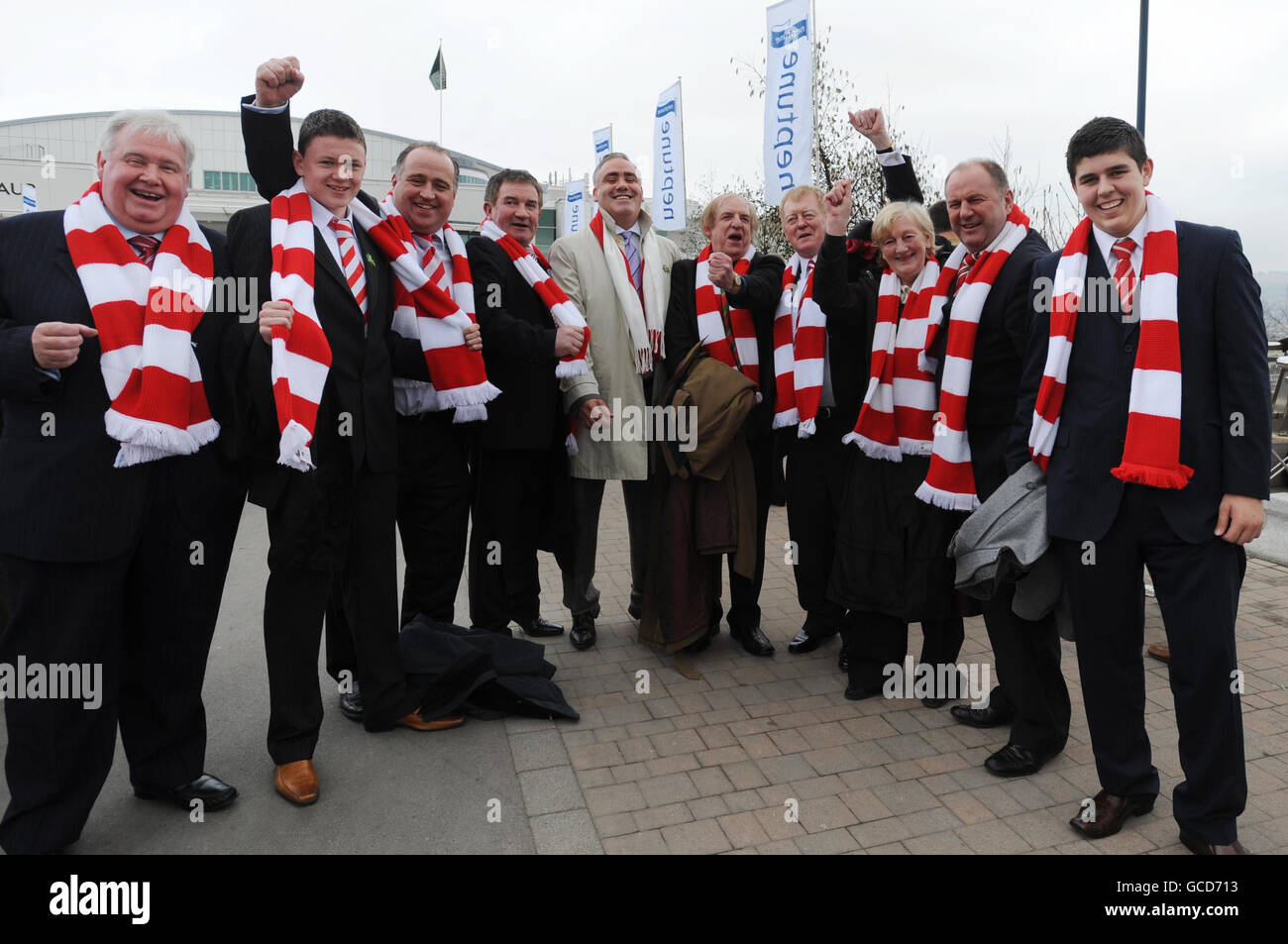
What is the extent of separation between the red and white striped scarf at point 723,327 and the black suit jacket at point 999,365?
3.88 ft

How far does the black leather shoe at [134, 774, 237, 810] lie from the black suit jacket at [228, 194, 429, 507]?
99 cm

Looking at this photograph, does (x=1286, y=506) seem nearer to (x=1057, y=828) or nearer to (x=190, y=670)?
(x=1057, y=828)

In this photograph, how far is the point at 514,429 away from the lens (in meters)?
4.26

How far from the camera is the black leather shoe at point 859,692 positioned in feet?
13.2

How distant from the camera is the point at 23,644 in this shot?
2701mm

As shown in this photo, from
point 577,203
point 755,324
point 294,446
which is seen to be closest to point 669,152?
point 577,203

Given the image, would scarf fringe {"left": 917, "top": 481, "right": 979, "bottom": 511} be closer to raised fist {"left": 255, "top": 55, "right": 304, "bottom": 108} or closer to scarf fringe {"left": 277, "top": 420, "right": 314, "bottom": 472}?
scarf fringe {"left": 277, "top": 420, "right": 314, "bottom": 472}

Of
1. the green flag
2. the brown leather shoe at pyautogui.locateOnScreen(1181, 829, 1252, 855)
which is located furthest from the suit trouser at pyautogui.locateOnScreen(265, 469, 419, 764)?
the green flag

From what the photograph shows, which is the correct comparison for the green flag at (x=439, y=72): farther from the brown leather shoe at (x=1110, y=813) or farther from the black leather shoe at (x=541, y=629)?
the brown leather shoe at (x=1110, y=813)

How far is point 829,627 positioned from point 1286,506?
488 cm

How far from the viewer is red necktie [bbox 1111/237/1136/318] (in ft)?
9.23

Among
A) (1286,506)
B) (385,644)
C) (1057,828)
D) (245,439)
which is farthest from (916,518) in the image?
(1286,506)

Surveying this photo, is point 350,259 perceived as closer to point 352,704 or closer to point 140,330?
point 140,330
